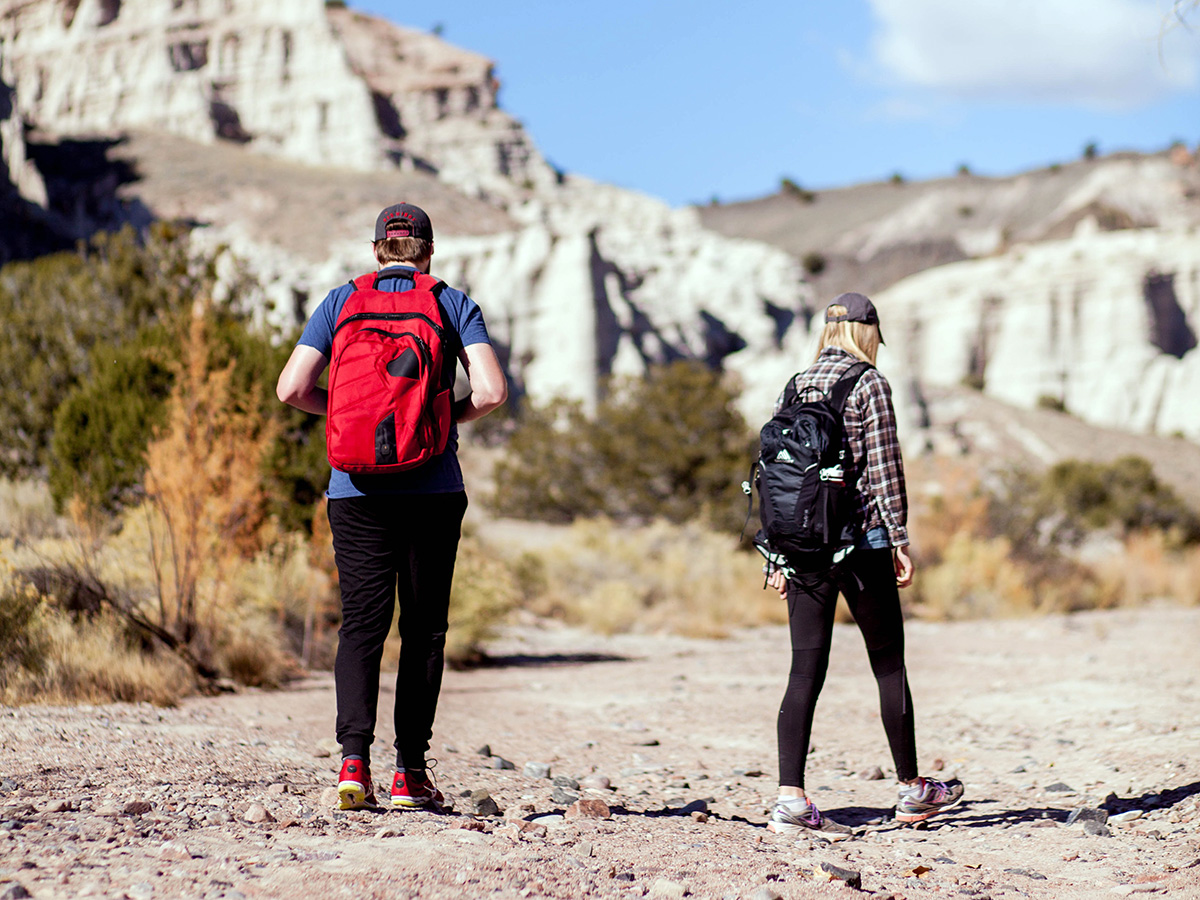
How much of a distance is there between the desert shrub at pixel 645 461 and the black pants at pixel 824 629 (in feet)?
48.2

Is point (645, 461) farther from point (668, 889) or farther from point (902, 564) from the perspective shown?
point (668, 889)

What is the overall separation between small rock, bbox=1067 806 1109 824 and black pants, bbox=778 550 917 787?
0.91m

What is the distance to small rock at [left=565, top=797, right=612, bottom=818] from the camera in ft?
13.1

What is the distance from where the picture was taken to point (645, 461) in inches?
819

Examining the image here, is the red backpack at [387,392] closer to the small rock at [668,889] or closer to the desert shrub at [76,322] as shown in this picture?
the small rock at [668,889]

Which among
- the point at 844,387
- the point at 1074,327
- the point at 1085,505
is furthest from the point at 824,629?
the point at 1074,327

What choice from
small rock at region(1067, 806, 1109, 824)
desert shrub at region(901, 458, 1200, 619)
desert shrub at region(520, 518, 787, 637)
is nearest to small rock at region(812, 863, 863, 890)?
small rock at region(1067, 806, 1109, 824)

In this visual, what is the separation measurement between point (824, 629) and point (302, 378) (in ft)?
6.24

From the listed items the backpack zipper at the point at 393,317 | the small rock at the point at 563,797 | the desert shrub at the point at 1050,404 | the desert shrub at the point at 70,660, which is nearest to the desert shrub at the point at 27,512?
the desert shrub at the point at 70,660

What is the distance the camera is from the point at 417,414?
3334mm

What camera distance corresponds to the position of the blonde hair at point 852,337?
13.5 feet

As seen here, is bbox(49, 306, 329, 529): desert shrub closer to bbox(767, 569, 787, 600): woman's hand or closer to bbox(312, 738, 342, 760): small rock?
bbox(312, 738, 342, 760): small rock

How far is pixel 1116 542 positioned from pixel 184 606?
67.6 ft

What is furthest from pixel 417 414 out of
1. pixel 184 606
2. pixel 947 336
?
pixel 947 336
